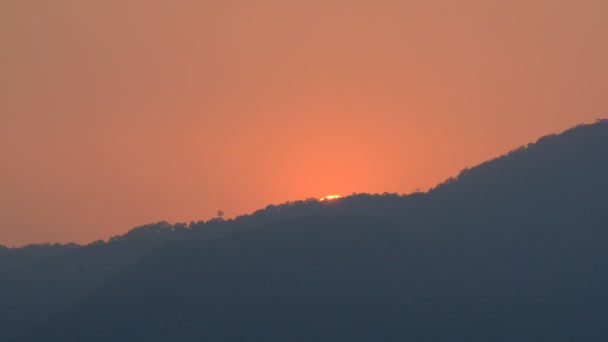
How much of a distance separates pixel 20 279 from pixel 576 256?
211 ft

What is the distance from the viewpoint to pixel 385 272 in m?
136

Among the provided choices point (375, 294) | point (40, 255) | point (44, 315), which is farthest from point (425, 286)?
point (40, 255)

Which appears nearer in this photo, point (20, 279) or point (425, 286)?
point (425, 286)

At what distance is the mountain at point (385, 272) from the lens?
128625 mm

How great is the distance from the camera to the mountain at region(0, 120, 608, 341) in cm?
12862

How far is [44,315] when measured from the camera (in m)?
149

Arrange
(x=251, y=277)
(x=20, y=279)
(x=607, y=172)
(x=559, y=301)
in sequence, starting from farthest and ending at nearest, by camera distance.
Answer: (x=20, y=279), (x=607, y=172), (x=251, y=277), (x=559, y=301)

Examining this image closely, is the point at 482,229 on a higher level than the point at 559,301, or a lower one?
higher

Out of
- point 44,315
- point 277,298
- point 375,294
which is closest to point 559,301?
point 375,294

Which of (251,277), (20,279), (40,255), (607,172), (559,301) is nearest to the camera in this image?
(559,301)

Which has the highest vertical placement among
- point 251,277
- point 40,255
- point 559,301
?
point 40,255

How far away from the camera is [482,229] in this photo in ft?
474

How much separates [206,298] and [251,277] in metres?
5.16

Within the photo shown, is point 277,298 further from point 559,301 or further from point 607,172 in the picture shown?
point 607,172
